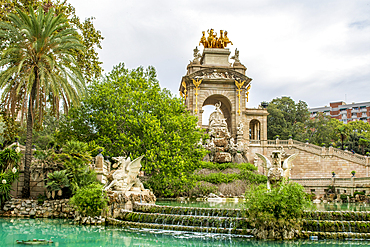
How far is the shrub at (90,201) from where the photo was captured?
15539mm

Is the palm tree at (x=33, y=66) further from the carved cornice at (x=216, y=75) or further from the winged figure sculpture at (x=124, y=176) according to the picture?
the carved cornice at (x=216, y=75)

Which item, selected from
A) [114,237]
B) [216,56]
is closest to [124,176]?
[114,237]

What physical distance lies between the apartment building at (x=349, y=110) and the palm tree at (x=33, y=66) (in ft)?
290

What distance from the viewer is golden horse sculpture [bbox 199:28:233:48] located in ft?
167

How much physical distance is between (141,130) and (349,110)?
296 ft

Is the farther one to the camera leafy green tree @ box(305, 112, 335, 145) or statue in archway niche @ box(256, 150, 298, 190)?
leafy green tree @ box(305, 112, 335, 145)

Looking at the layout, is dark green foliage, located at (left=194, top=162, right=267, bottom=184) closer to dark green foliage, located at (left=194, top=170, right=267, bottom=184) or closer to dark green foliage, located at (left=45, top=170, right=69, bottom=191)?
dark green foliage, located at (left=194, top=170, right=267, bottom=184)

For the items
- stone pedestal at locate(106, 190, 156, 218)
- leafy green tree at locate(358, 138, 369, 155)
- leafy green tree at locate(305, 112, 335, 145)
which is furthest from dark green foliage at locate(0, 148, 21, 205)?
leafy green tree at locate(305, 112, 335, 145)

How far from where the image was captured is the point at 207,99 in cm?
5062

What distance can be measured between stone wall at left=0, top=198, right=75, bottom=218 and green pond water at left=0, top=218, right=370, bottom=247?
2049mm

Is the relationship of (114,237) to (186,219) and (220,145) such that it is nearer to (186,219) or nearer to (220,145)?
(186,219)

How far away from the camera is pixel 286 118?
6562cm

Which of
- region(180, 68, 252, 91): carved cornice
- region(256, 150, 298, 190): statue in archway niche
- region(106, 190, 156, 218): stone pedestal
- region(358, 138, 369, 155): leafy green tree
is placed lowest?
region(106, 190, 156, 218): stone pedestal

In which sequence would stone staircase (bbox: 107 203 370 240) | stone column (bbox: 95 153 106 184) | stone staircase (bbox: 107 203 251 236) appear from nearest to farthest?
1. stone staircase (bbox: 107 203 370 240)
2. stone staircase (bbox: 107 203 251 236)
3. stone column (bbox: 95 153 106 184)
